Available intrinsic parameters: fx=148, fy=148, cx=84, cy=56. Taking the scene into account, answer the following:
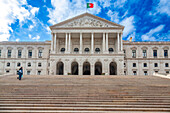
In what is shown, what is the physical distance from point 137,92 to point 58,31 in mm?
36283

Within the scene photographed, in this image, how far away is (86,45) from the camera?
51.7 metres

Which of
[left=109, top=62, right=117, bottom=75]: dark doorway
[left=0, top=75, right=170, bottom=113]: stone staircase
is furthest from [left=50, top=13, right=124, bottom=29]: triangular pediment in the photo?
[left=0, top=75, right=170, bottom=113]: stone staircase

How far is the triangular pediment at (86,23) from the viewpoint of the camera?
46491 mm

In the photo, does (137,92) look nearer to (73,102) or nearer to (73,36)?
(73,102)

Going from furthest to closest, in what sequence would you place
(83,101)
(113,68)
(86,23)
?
(113,68) < (86,23) < (83,101)

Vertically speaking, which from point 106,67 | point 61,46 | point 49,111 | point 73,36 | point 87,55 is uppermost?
point 73,36

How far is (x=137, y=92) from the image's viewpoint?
14977 mm

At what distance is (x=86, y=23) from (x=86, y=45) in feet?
27.3

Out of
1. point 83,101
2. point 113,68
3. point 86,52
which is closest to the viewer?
point 83,101

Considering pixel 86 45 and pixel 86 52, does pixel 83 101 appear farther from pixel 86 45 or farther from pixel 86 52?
pixel 86 45

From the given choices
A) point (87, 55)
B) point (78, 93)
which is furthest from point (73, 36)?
point (78, 93)

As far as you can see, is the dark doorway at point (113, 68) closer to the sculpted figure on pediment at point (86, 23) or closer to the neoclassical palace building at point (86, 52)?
the neoclassical palace building at point (86, 52)

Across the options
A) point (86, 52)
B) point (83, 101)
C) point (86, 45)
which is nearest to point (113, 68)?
point (86, 52)

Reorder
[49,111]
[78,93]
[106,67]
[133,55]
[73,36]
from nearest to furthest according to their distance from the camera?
[49,111], [78,93], [106,67], [73,36], [133,55]
